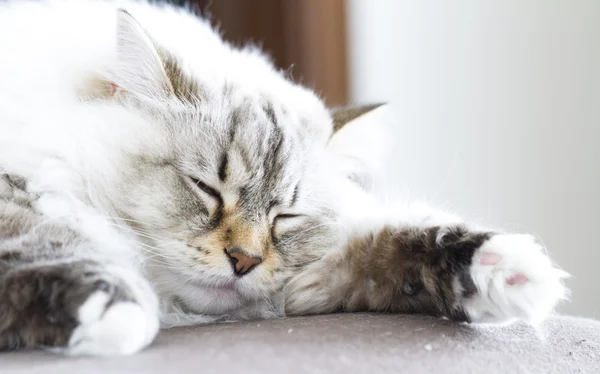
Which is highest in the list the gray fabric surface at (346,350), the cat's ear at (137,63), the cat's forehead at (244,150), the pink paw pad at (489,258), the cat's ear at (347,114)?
the cat's ear at (137,63)

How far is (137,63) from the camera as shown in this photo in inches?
47.9

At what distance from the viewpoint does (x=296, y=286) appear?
1205 millimetres

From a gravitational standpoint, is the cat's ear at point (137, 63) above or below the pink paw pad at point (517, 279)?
above

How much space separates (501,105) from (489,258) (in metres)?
1.86

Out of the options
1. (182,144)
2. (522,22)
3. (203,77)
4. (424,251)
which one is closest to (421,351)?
(424,251)

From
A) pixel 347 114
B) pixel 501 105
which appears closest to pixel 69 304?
pixel 347 114

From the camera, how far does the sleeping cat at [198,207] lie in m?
0.97

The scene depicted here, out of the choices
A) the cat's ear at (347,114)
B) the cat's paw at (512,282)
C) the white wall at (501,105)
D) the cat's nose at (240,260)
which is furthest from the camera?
the white wall at (501,105)

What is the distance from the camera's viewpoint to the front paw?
2.63 ft

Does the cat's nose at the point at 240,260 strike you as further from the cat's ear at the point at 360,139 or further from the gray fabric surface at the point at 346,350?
the cat's ear at the point at 360,139

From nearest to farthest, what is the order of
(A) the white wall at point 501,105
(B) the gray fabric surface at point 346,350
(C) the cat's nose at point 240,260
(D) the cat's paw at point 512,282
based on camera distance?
1. (B) the gray fabric surface at point 346,350
2. (D) the cat's paw at point 512,282
3. (C) the cat's nose at point 240,260
4. (A) the white wall at point 501,105

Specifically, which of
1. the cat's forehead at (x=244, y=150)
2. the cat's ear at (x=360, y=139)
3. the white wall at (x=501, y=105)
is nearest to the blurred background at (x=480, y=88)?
the white wall at (x=501, y=105)

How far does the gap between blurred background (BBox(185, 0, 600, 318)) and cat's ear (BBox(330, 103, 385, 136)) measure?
680 millimetres

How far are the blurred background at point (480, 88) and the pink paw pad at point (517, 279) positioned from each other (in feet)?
4.19
